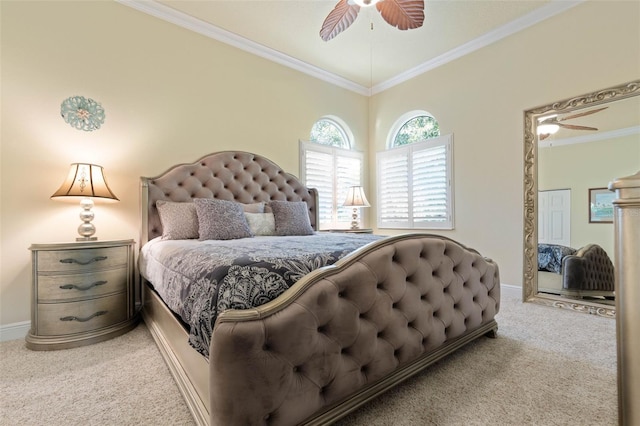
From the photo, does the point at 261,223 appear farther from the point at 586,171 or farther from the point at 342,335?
the point at 586,171

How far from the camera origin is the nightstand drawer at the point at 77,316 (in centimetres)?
199

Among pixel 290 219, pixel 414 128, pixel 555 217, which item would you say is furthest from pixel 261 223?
pixel 555 217

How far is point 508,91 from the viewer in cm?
320

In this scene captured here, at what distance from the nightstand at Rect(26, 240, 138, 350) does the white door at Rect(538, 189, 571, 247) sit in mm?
3951

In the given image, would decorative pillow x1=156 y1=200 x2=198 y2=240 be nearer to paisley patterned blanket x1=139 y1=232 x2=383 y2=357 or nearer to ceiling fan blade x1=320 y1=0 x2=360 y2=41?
paisley patterned blanket x1=139 y1=232 x2=383 y2=357

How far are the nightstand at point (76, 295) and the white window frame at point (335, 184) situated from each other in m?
2.39

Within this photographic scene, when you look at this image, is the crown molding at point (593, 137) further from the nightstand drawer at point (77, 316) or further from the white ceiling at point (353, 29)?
the nightstand drawer at point (77, 316)

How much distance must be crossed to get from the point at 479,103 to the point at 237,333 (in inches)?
148

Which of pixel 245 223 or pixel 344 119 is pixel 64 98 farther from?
pixel 344 119

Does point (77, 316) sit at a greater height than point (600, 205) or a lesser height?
lesser

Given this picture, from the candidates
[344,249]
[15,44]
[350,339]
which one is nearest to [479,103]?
Answer: [344,249]

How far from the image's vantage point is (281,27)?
10.3ft

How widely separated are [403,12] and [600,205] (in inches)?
96.1

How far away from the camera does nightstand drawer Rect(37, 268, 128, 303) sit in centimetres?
199
